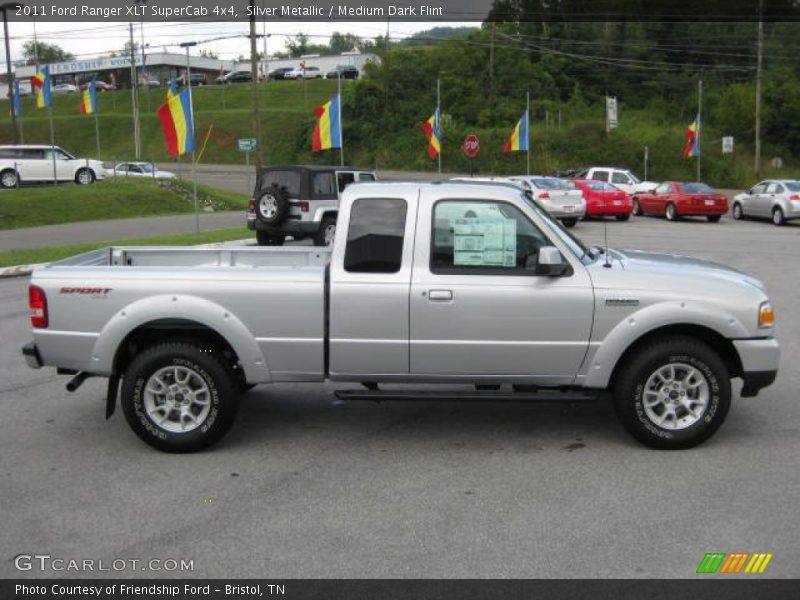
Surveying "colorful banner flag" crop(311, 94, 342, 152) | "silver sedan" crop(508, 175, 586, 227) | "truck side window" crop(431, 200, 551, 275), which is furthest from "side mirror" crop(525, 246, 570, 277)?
"colorful banner flag" crop(311, 94, 342, 152)

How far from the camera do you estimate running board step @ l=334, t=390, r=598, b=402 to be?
5789mm

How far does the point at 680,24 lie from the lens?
81625 millimetres

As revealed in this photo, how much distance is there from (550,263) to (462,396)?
3.50 feet

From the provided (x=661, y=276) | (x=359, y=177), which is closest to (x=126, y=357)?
(x=661, y=276)

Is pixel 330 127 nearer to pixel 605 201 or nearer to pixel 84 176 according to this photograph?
pixel 605 201

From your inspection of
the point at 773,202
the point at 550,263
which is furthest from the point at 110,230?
the point at 773,202

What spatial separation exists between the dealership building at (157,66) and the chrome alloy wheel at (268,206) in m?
81.9

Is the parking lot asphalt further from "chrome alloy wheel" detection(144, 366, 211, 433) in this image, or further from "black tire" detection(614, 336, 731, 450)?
"chrome alloy wheel" detection(144, 366, 211, 433)

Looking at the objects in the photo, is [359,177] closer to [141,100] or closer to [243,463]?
[243,463]

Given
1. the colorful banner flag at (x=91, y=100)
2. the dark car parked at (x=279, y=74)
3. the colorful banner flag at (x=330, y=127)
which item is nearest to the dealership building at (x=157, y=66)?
the dark car parked at (x=279, y=74)

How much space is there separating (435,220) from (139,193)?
27017 millimetres

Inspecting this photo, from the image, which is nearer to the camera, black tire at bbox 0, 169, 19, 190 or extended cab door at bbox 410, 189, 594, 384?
extended cab door at bbox 410, 189, 594, 384

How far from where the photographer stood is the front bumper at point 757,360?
5707 mm

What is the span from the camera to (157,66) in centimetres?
11756
